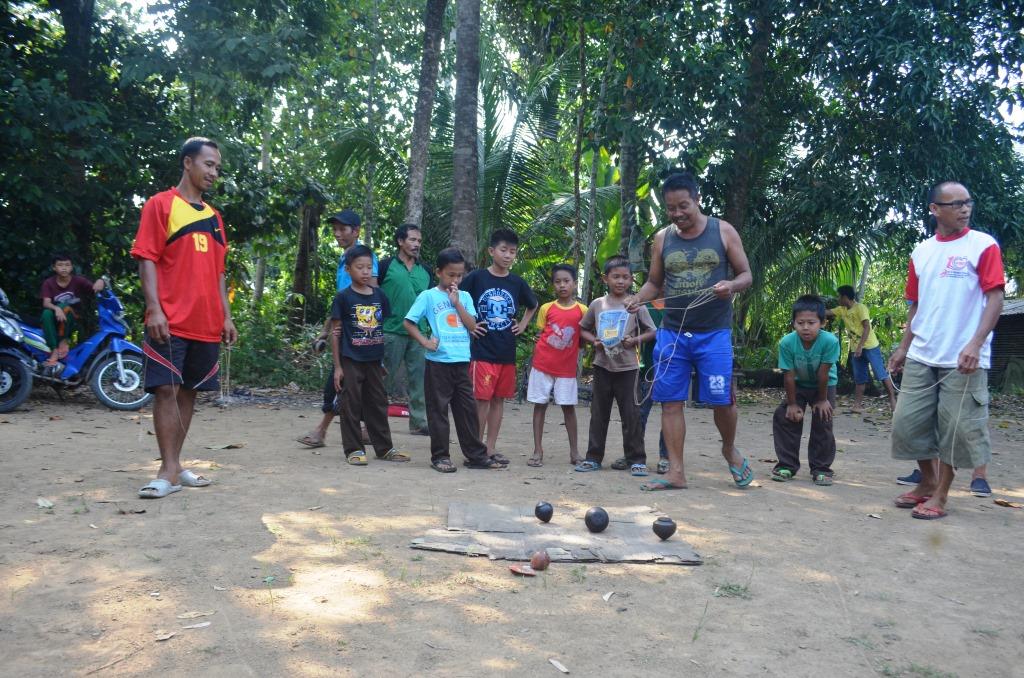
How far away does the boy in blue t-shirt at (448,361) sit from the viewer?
20.7 feet

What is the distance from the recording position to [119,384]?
Answer: 30.4 ft

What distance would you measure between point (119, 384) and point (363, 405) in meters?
4.13

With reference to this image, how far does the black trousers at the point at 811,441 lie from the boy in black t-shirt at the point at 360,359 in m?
2.79

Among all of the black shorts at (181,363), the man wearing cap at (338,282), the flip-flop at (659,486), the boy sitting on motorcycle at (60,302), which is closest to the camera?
the black shorts at (181,363)

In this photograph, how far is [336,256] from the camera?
696 inches

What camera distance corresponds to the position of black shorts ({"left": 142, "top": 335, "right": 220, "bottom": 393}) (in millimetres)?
4941

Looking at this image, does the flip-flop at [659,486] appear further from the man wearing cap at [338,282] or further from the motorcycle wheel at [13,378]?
the motorcycle wheel at [13,378]

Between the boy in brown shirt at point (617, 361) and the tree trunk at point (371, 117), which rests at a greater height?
the tree trunk at point (371, 117)

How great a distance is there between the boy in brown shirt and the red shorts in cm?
66

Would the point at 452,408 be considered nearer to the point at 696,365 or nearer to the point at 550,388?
the point at 550,388

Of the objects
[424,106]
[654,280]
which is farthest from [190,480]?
[424,106]

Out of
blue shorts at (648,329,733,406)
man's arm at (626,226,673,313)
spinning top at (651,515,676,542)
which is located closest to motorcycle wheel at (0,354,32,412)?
man's arm at (626,226,673,313)

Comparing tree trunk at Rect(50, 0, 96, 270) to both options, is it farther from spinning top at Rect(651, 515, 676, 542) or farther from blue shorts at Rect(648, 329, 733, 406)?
spinning top at Rect(651, 515, 676, 542)

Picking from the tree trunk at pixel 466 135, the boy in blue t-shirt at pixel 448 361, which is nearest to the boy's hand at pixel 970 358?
the boy in blue t-shirt at pixel 448 361
